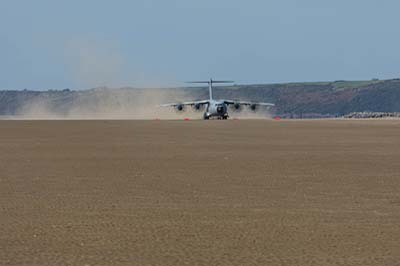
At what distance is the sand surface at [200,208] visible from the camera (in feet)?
36.2

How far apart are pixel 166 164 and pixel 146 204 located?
8836mm

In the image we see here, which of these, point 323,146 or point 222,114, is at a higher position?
point 222,114

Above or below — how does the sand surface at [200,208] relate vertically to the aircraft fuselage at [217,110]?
below

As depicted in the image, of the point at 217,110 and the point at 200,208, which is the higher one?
the point at 217,110

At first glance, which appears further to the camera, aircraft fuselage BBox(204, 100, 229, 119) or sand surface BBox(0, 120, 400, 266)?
aircraft fuselage BBox(204, 100, 229, 119)

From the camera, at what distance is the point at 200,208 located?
50.2ft

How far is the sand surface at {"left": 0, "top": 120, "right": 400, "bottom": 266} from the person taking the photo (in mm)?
11039

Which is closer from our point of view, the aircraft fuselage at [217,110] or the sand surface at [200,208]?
the sand surface at [200,208]

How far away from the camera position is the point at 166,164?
80.8ft

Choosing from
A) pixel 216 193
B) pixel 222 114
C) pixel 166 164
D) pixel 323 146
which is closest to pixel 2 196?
pixel 216 193

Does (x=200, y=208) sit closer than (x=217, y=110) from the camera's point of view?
Yes

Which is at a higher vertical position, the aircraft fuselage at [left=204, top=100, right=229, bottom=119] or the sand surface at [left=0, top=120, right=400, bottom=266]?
the aircraft fuselage at [left=204, top=100, right=229, bottom=119]

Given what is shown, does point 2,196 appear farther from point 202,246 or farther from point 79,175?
point 202,246

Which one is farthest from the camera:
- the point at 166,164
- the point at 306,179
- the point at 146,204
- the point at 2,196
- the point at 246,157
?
the point at 246,157
